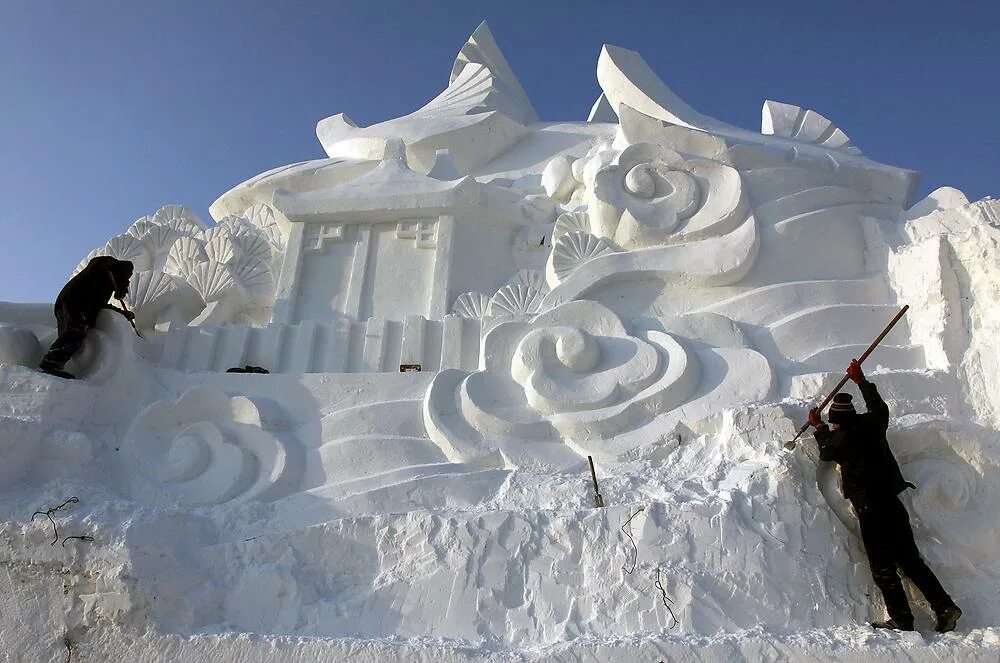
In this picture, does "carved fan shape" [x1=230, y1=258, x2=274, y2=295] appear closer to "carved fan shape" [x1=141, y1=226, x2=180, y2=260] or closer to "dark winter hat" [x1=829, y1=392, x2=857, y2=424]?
"carved fan shape" [x1=141, y1=226, x2=180, y2=260]

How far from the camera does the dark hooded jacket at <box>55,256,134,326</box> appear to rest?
5363mm

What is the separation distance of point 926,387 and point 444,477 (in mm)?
2971

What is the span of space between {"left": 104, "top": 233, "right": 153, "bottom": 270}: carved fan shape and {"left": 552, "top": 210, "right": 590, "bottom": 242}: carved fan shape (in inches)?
145

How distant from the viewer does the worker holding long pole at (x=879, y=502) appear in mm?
3756

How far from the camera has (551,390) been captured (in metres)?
4.99

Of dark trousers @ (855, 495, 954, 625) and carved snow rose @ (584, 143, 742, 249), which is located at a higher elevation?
carved snow rose @ (584, 143, 742, 249)

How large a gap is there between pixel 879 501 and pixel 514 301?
289 cm

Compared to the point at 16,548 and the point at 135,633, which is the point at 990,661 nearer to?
the point at 135,633

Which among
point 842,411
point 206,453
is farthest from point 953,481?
point 206,453

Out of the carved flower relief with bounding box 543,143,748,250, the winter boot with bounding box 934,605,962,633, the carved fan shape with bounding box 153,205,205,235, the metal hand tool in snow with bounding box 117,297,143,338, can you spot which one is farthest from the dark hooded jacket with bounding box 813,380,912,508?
the carved fan shape with bounding box 153,205,205,235

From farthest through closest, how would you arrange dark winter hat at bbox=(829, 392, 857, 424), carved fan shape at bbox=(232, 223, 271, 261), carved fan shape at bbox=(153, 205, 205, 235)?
carved fan shape at bbox=(153, 205, 205, 235), carved fan shape at bbox=(232, 223, 271, 261), dark winter hat at bbox=(829, 392, 857, 424)

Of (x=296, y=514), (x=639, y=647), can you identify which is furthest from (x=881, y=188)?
(x=296, y=514)

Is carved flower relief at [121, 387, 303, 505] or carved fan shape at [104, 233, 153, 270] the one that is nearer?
carved flower relief at [121, 387, 303, 505]

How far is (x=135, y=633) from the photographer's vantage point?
3.80 metres
